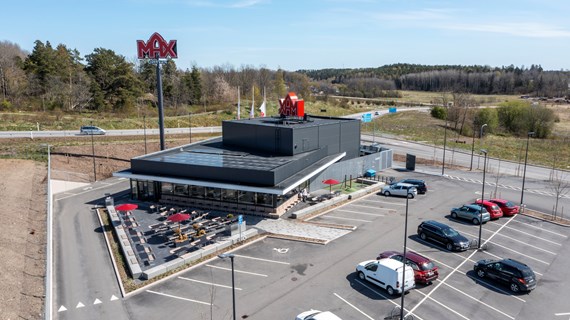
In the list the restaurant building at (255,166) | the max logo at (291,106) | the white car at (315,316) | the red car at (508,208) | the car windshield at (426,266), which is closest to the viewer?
the white car at (315,316)

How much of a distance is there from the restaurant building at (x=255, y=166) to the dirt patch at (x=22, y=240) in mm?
8692

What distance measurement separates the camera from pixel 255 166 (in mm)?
35469

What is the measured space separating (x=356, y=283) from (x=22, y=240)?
2411 centimetres

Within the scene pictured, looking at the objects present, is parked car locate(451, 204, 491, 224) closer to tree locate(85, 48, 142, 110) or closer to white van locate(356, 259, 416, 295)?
white van locate(356, 259, 416, 295)

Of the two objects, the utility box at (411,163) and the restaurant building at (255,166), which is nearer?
the restaurant building at (255,166)

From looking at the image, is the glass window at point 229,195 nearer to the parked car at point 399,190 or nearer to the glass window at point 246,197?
the glass window at point 246,197

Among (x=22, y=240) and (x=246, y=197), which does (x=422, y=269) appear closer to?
(x=246, y=197)

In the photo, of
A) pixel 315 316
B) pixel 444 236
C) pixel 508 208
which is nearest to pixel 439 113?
pixel 508 208

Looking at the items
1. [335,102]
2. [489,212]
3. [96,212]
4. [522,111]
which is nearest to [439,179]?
[489,212]

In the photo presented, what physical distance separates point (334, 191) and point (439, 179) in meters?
14.8

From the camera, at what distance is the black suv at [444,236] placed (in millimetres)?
28031

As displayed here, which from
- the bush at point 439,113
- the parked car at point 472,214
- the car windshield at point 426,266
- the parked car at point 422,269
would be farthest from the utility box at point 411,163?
the bush at point 439,113

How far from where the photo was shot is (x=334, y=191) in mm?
41906

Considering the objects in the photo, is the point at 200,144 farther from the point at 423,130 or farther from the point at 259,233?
the point at 423,130
